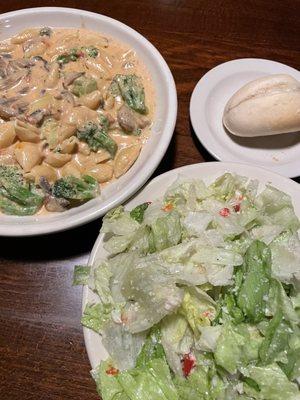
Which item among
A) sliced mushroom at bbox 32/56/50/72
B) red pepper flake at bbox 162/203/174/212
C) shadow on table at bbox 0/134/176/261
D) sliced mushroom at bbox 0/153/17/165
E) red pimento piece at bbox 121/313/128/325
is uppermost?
sliced mushroom at bbox 32/56/50/72

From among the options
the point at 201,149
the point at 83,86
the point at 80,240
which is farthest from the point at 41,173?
the point at 201,149

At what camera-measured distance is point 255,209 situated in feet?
4.58

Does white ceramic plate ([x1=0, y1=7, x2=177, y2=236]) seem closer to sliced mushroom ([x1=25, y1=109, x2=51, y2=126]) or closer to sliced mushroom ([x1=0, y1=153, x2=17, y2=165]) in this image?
sliced mushroom ([x1=0, y1=153, x2=17, y2=165])

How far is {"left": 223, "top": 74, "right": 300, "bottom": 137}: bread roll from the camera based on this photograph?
5.37 ft

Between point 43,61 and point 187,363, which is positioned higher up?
point 43,61

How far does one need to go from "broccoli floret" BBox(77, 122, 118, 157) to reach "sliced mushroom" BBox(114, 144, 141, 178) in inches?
1.5

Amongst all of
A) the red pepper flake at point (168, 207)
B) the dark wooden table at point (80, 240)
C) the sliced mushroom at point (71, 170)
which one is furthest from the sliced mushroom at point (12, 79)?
the red pepper flake at point (168, 207)

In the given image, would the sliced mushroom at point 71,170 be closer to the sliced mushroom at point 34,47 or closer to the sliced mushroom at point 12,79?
the sliced mushroom at point 12,79

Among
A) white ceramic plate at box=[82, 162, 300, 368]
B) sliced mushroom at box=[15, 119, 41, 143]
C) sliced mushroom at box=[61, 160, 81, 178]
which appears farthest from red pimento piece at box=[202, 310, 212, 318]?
sliced mushroom at box=[15, 119, 41, 143]

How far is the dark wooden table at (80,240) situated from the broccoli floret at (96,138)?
234 mm

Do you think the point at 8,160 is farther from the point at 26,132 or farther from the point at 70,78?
the point at 70,78

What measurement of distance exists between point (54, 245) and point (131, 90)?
0.65 m

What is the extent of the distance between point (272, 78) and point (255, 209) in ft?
1.96

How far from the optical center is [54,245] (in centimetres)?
158
